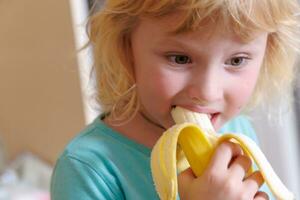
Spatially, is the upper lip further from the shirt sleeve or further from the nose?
the shirt sleeve

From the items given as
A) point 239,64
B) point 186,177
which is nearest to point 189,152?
point 186,177

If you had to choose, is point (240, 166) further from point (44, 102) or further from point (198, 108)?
point (44, 102)

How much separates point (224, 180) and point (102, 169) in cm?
20

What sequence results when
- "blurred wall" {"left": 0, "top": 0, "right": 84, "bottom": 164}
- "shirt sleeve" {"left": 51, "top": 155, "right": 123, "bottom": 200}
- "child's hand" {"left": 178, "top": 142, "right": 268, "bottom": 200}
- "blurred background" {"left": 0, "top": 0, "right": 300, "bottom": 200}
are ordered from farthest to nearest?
"blurred wall" {"left": 0, "top": 0, "right": 84, "bottom": 164} → "blurred background" {"left": 0, "top": 0, "right": 300, "bottom": 200} → "shirt sleeve" {"left": 51, "top": 155, "right": 123, "bottom": 200} → "child's hand" {"left": 178, "top": 142, "right": 268, "bottom": 200}

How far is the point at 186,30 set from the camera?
2.38 ft

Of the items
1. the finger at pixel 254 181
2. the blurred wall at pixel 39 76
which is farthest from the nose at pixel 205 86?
the blurred wall at pixel 39 76

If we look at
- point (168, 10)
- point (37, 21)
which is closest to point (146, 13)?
point (168, 10)

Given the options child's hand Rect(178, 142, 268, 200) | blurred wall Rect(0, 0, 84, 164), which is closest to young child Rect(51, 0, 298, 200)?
child's hand Rect(178, 142, 268, 200)

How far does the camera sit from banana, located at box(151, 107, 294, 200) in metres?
0.70

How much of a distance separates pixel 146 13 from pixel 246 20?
129mm

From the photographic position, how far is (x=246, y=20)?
72cm

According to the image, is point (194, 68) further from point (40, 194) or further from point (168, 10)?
point (40, 194)

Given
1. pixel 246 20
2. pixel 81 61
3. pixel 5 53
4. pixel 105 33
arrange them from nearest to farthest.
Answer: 1. pixel 246 20
2. pixel 105 33
3. pixel 81 61
4. pixel 5 53

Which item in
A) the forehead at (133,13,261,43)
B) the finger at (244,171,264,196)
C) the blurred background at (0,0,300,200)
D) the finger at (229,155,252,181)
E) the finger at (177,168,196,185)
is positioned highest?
the forehead at (133,13,261,43)
